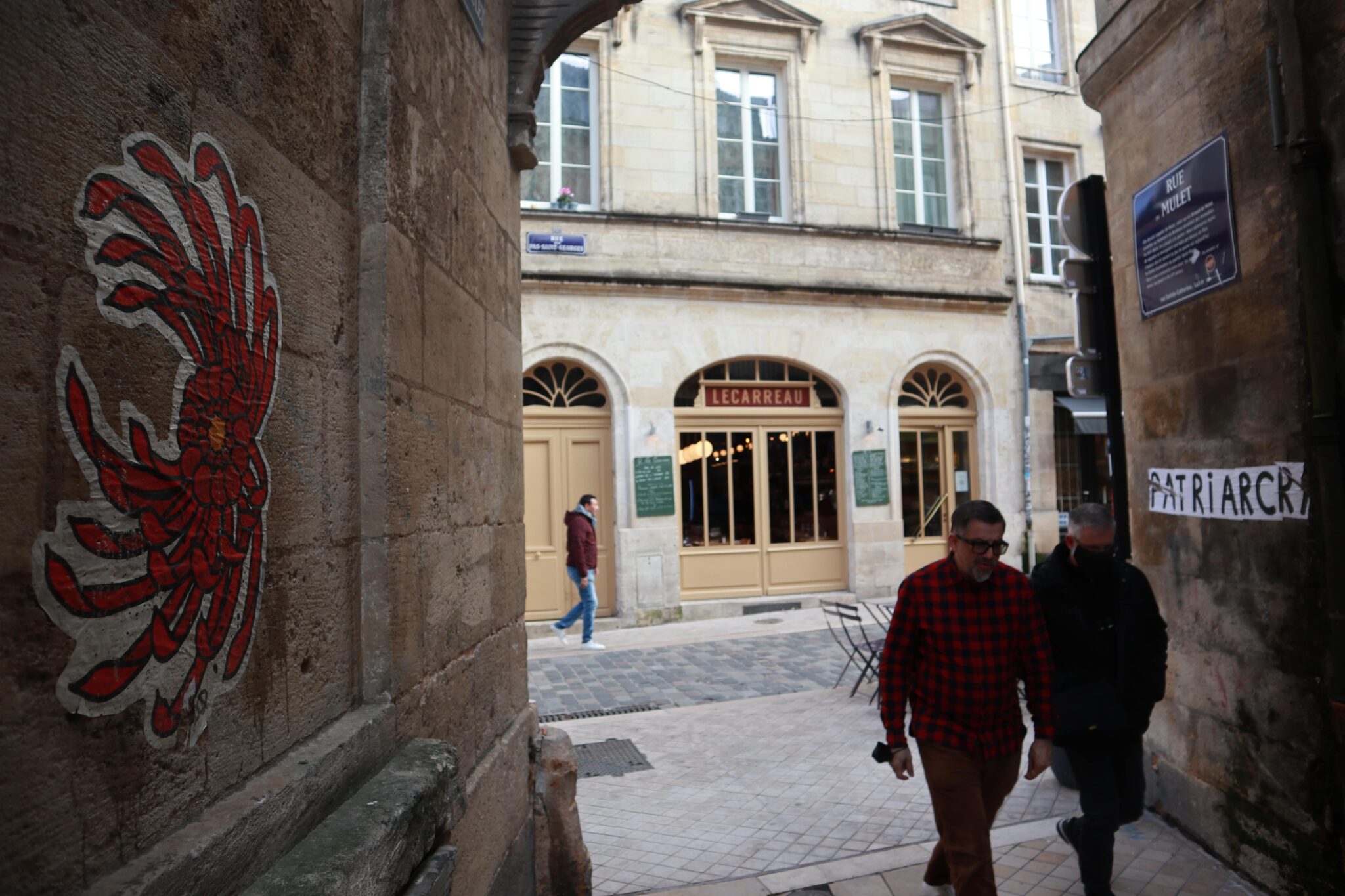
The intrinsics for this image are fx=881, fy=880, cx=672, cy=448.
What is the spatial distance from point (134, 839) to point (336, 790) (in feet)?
1.93

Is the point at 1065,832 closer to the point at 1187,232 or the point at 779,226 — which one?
the point at 1187,232

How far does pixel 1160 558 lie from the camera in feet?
14.9

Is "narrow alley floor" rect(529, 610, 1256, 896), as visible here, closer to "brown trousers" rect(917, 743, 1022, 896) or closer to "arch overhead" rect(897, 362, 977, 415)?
"brown trousers" rect(917, 743, 1022, 896)

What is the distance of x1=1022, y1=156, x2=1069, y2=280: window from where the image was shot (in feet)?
47.0

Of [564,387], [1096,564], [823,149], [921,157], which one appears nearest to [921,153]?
[921,157]

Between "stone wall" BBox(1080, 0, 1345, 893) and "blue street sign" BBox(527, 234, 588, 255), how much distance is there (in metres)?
7.60

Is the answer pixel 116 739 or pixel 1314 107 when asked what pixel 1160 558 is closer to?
pixel 1314 107

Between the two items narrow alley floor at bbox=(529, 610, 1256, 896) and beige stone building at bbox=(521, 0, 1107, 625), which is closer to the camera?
narrow alley floor at bbox=(529, 610, 1256, 896)

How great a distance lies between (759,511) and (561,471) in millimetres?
2902

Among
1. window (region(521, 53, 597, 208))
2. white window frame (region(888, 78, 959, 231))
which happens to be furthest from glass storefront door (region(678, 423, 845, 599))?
white window frame (region(888, 78, 959, 231))

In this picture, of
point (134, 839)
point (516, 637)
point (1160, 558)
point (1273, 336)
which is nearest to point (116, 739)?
point (134, 839)

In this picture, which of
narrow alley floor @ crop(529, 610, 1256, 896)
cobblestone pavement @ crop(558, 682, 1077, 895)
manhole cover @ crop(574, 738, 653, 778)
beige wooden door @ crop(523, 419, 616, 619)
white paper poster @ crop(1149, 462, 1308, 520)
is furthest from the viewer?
beige wooden door @ crop(523, 419, 616, 619)

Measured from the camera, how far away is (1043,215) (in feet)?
47.4

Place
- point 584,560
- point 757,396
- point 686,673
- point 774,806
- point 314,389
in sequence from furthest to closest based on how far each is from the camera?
point 757,396 < point 584,560 < point 686,673 < point 774,806 < point 314,389
